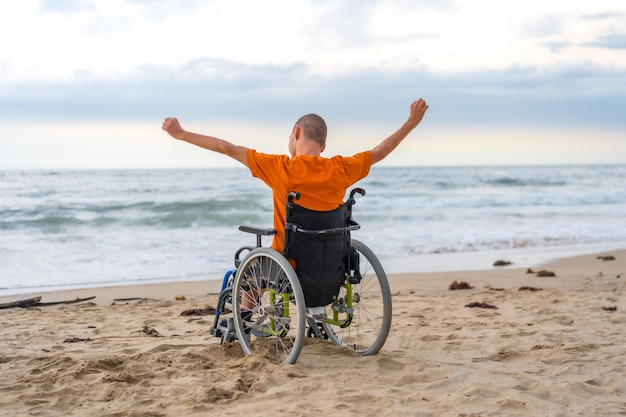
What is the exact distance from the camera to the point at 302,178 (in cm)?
388

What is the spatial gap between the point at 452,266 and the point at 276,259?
21.1 feet

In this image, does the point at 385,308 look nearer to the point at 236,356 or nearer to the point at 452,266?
the point at 236,356

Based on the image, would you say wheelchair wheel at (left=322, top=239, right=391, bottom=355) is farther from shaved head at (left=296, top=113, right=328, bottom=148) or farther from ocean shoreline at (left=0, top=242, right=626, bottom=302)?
ocean shoreline at (left=0, top=242, right=626, bottom=302)

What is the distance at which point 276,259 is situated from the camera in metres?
3.79

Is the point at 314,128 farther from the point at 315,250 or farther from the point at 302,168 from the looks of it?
the point at 315,250

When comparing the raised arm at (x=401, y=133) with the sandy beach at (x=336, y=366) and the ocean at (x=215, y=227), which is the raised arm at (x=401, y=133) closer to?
the sandy beach at (x=336, y=366)

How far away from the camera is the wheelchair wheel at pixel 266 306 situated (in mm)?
3850

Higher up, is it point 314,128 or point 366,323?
point 314,128

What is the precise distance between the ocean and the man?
503 cm

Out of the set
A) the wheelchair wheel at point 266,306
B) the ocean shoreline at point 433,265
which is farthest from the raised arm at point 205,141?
the ocean shoreline at point 433,265

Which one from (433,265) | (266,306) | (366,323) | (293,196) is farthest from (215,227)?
(293,196)

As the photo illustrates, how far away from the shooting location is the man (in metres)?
3.88

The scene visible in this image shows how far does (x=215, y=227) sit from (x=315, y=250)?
496 inches

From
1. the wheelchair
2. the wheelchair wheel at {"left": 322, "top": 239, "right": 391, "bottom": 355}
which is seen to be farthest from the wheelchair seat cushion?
the wheelchair wheel at {"left": 322, "top": 239, "right": 391, "bottom": 355}
